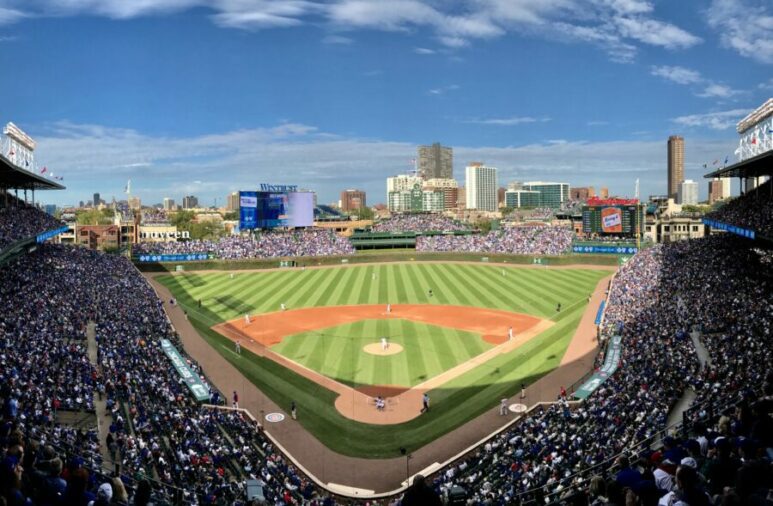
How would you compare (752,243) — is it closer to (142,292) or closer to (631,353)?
(631,353)

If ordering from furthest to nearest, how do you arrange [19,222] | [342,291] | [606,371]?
1. [342,291]
2. [19,222]
3. [606,371]

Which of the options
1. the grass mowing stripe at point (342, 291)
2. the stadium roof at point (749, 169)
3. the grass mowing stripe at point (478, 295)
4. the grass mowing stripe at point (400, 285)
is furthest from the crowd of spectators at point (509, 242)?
the stadium roof at point (749, 169)

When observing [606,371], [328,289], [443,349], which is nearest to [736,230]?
[606,371]

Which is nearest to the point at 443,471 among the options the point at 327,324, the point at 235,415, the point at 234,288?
the point at 235,415

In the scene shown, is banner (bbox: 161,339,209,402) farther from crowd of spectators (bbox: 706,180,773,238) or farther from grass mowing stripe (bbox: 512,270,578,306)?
grass mowing stripe (bbox: 512,270,578,306)

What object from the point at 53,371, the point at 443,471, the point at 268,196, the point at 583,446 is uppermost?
the point at 268,196

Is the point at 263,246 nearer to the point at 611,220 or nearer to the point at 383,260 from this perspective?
the point at 383,260

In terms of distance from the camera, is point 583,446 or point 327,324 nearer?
point 583,446
